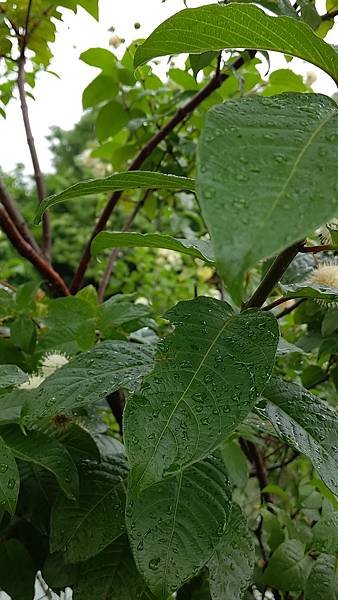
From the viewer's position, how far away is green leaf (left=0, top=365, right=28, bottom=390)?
22.0 inches

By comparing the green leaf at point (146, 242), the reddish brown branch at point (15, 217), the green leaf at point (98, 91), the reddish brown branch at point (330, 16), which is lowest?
the green leaf at point (146, 242)

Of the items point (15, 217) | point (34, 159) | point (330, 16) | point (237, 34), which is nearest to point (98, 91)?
point (34, 159)

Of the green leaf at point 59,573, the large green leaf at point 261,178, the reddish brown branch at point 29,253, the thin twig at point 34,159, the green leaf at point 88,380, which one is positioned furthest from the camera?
the thin twig at point 34,159

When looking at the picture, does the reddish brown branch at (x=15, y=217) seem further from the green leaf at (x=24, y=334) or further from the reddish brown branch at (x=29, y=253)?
the green leaf at (x=24, y=334)

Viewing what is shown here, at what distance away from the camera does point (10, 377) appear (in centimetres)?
57

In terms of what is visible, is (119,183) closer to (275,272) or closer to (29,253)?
(275,272)

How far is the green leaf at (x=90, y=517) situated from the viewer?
1.85 ft

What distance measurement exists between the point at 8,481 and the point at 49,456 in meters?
0.07

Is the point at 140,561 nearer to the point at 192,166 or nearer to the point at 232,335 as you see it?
the point at 232,335

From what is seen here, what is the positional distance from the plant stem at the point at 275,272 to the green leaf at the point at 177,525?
0.14 metres

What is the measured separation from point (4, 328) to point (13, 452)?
0.50 metres

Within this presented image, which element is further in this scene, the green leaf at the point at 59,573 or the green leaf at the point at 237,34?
the green leaf at the point at 59,573

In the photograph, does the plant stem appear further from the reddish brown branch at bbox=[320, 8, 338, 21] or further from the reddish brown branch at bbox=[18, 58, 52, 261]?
the reddish brown branch at bbox=[18, 58, 52, 261]

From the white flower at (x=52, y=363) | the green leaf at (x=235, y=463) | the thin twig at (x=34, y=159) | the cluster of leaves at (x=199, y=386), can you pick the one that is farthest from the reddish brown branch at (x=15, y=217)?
the green leaf at (x=235, y=463)
